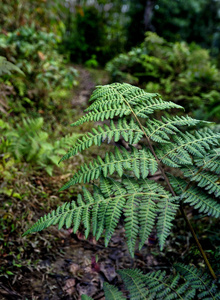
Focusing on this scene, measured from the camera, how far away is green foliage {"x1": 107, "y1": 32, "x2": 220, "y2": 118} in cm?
464

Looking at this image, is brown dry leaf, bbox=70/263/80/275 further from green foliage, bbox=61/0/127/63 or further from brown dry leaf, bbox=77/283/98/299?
green foliage, bbox=61/0/127/63

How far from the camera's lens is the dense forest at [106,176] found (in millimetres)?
1220

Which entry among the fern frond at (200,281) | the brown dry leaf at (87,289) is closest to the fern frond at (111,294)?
the fern frond at (200,281)

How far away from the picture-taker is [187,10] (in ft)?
35.5

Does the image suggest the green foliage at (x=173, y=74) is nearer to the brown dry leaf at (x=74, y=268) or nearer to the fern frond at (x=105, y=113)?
the fern frond at (x=105, y=113)

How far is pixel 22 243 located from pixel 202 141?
5.44 ft

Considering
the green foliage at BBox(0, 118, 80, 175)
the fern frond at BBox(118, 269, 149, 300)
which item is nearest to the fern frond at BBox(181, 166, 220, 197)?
the fern frond at BBox(118, 269, 149, 300)

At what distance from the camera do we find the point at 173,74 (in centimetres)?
534

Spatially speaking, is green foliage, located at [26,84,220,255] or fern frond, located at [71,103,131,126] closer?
green foliage, located at [26,84,220,255]

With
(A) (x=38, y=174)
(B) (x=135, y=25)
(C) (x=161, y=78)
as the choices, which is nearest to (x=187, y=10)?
(B) (x=135, y=25)

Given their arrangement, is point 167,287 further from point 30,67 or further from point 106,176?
point 30,67

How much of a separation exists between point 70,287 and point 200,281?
41.0 inches

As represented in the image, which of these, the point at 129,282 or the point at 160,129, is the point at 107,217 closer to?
the point at 129,282

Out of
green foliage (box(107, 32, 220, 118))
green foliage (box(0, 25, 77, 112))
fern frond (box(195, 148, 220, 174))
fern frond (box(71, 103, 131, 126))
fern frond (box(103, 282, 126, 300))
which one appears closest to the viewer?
fern frond (box(103, 282, 126, 300))
